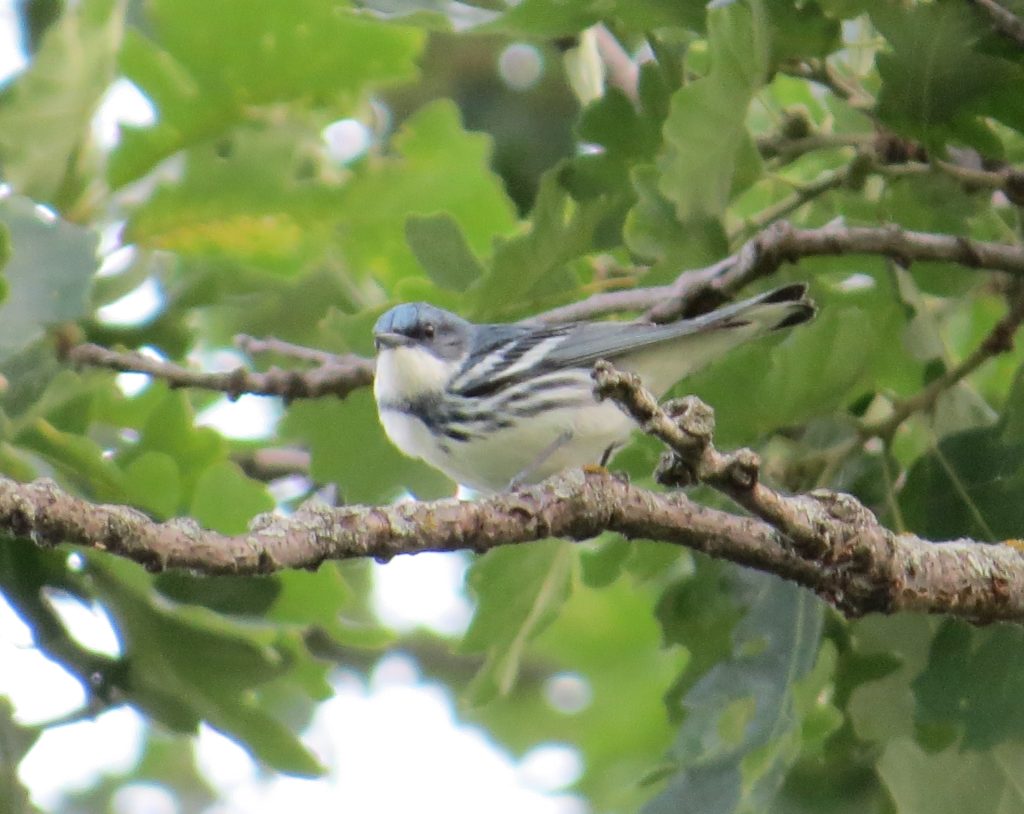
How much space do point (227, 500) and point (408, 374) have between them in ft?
2.53

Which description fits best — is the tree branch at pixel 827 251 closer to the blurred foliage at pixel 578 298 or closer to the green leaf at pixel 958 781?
the blurred foliage at pixel 578 298

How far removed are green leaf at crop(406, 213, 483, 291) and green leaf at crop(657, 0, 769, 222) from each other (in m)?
0.54

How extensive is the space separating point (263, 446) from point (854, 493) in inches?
57.5

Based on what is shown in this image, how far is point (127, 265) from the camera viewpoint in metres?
3.17

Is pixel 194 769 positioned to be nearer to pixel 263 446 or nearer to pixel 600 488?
pixel 263 446

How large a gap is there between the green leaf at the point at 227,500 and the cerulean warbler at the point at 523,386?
486 mm

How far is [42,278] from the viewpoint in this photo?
2631 millimetres

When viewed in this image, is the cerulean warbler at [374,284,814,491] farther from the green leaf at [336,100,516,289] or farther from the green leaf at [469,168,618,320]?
the green leaf at [336,100,516,289]

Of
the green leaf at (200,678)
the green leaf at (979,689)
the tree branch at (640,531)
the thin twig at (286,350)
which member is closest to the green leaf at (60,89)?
the thin twig at (286,350)

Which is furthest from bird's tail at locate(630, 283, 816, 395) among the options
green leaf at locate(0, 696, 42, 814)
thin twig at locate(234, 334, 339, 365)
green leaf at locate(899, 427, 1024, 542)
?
green leaf at locate(0, 696, 42, 814)

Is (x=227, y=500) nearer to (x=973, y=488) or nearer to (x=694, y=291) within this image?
(x=694, y=291)

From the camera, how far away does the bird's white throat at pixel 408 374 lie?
10.7 ft

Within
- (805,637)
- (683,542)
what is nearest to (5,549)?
(683,542)

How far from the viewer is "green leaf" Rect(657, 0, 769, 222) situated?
258 cm
